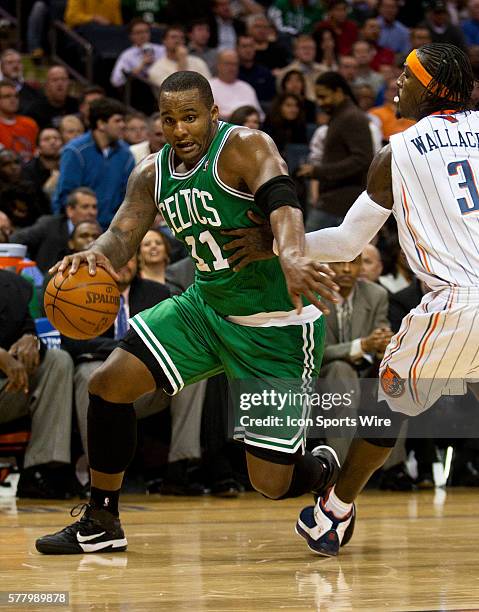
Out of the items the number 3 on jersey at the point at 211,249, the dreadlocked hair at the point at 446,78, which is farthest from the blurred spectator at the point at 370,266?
the dreadlocked hair at the point at 446,78

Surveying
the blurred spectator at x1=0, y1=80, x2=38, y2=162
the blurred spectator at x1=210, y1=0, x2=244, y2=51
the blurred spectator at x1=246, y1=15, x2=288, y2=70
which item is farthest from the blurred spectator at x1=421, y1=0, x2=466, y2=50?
the blurred spectator at x1=0, y1=80, x2=38, y2=162

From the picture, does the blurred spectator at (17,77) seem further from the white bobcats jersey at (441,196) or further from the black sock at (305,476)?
the white bobcats jersey at (441,196)

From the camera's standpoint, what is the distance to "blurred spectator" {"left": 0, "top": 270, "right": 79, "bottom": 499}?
664 centimetres

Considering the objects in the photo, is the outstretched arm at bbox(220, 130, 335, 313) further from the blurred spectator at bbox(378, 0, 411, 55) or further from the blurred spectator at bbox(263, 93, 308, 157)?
the blurred spectator at bbox(378, 0, 411, 55)

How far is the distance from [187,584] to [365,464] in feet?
3.22

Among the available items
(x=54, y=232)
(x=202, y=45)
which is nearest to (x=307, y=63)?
(x=202, y=45)

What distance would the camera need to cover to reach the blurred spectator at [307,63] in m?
12.4

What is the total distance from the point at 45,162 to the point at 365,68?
484cm

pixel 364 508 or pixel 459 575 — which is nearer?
pixel 459 575

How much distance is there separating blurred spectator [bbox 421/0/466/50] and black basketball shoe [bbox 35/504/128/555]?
9444 millimetres

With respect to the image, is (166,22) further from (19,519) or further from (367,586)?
(367,586)

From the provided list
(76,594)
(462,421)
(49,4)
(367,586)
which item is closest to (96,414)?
(76,594)

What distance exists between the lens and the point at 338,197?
9.19m

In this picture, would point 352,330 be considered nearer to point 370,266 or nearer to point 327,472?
point 370,266
